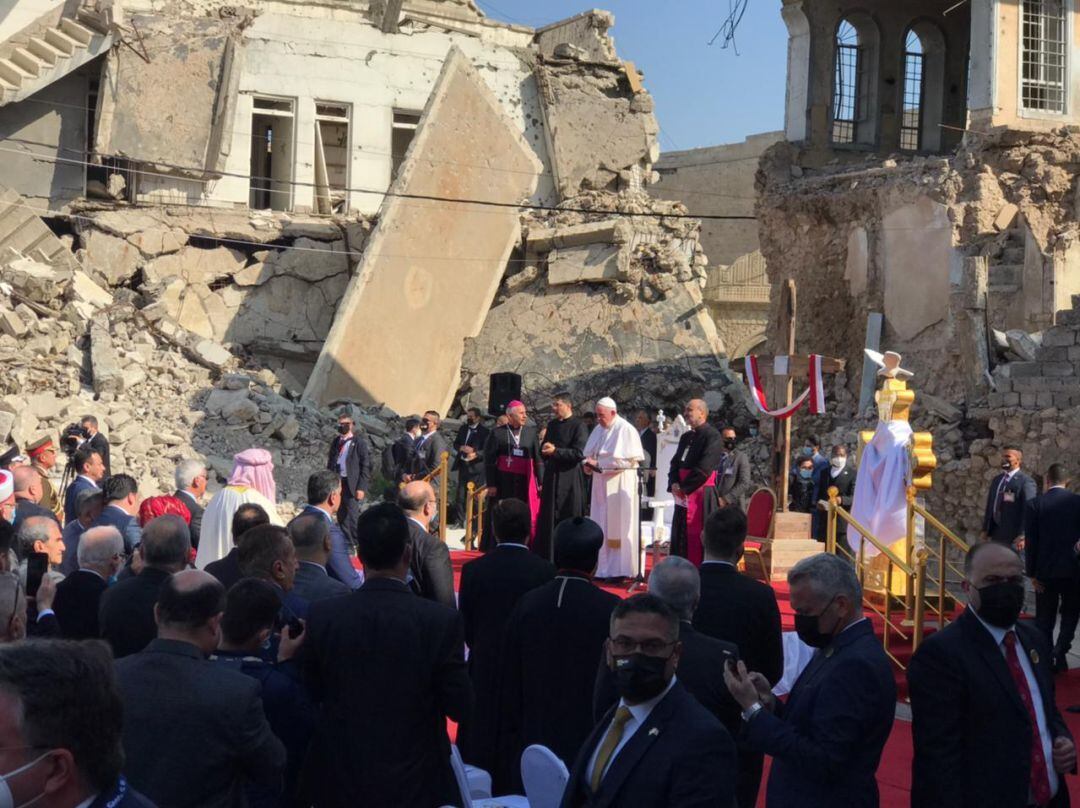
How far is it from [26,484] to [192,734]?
5.54 m

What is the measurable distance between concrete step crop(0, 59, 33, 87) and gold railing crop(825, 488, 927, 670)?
20422 millimetres

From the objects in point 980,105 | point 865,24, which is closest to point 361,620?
point 980,105

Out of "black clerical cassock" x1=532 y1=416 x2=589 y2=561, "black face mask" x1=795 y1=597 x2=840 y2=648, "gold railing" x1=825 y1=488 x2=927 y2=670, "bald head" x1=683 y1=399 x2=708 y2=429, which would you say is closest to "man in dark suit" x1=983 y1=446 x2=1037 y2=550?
"gold railing" x1=825 y1=488 x2=927 y2=670

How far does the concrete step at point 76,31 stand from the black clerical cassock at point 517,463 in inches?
662

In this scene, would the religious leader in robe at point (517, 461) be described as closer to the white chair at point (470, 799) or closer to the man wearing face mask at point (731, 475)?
the man wearing face mask at point (731, 475)

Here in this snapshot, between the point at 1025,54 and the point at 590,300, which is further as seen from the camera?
the point at 590,300

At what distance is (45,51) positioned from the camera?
26422 millimetres

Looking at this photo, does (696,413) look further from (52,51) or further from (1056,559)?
(52,51)

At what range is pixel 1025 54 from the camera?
21.0 metres

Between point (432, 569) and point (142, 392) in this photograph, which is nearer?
point (432, 569)

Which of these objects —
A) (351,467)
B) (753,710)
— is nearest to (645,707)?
(753,710)

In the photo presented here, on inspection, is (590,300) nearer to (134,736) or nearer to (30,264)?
(30,264)

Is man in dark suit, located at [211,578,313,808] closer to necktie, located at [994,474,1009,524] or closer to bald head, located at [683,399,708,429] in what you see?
bald head, located at [683,399,708,429]

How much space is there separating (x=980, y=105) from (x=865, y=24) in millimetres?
5045
